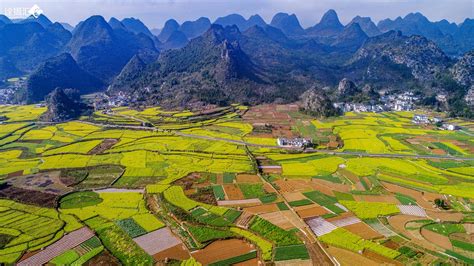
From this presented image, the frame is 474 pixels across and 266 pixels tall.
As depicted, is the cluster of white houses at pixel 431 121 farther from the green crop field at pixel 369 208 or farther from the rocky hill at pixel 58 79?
the rocky hill at pixel 58 79

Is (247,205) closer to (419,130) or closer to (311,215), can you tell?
(311,215)

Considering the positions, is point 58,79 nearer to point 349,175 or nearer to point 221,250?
point 349,175

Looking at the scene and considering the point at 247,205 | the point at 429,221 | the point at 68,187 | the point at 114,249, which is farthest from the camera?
the point at 68,187

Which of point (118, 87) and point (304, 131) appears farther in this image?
point (118, 87)

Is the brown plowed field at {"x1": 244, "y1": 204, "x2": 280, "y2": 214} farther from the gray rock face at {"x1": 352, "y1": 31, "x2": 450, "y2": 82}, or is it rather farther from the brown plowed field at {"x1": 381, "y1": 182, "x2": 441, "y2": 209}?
the gray rock face at {"x1": 352, "y1": 31, "x2": 450, "y2": 82}

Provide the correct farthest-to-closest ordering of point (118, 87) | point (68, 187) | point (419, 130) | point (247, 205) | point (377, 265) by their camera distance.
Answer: point (118, 87) → point (419, 130) → point (68, 187) → point (247, 205) → point (377, 265)

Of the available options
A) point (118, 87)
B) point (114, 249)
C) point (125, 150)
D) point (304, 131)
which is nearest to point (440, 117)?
point (304, 131)

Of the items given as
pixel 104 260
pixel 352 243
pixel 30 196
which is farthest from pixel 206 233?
pixel 30 196
